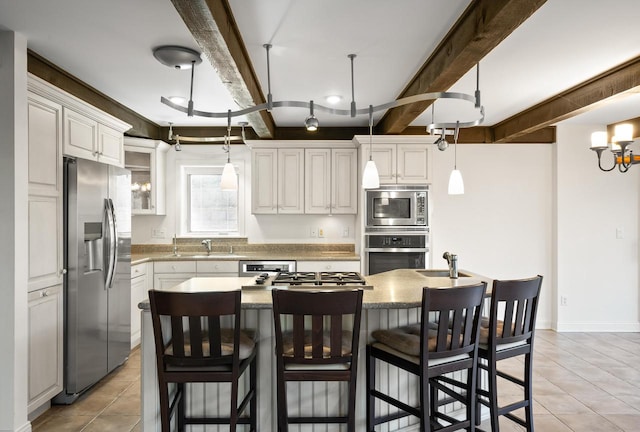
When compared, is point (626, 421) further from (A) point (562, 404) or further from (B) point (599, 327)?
(B) point (599, 327)

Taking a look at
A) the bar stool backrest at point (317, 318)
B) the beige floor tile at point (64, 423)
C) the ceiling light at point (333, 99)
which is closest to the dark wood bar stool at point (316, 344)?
the bar stool backrest at point (317, 318)

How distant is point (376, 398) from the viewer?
2566mm

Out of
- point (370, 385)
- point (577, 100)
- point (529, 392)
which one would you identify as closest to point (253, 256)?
point (370, 385)

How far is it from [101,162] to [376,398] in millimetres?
2862

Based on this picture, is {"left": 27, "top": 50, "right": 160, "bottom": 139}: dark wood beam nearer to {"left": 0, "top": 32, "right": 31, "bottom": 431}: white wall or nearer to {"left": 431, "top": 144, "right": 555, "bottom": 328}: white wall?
{"left": 0, "top": 32, "right": 31, "bottom": 431}: white wall

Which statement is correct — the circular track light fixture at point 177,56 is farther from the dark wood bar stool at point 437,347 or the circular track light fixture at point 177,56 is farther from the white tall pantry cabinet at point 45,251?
the dark wood bar stool at point 437,347

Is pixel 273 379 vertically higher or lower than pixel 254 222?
lower

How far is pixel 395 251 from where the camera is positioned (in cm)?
474

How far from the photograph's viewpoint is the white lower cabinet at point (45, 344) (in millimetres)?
2748

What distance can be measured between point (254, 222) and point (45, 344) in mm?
2885

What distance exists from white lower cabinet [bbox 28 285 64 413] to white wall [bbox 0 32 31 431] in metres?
0.18

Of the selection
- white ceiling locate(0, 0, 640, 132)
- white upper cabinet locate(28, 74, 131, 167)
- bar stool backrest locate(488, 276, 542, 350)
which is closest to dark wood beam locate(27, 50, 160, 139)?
white ceiling locate(0, 0, 640, 132)

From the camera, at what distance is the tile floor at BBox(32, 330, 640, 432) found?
2.83 m

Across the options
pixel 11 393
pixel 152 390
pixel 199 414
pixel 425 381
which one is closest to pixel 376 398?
pixel 425 381
